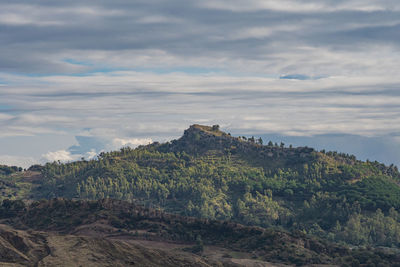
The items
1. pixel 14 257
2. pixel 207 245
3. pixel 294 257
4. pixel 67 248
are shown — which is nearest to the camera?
pixel 14 257

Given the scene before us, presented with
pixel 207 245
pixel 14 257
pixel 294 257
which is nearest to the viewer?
pixel 14 257

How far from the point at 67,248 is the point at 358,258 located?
323ft

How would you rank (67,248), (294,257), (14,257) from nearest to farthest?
(14,257) → (67,248) → (294,257)

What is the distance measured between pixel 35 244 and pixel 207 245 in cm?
7079

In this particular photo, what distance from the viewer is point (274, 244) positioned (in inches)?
7657

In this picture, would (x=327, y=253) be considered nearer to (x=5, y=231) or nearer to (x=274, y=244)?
(x=274, y=244)

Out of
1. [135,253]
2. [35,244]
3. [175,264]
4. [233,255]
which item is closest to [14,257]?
[35,244]

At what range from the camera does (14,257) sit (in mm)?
127125

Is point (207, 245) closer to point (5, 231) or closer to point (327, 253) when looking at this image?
point (327, 253)

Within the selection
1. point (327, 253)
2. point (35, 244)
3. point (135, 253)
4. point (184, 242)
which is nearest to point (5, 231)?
point (35, 244)

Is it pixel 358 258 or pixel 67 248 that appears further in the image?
pixel 358 258

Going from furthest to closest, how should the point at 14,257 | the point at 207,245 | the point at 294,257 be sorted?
1. the point at 207,245
2. the point at 294,257
3. the point at 14,257

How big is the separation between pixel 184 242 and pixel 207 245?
8.15 meters

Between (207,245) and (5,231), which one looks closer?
(5,231)
